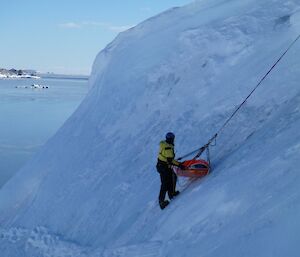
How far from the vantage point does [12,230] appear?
11242 mm

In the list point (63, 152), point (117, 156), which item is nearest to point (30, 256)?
point (117, 156)

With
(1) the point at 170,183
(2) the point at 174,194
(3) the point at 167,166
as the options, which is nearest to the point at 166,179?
(1) the point at 170,183

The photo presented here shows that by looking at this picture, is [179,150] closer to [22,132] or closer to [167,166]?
[167,166]

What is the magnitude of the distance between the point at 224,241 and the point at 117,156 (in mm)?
6155

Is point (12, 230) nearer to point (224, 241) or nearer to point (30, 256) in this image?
point (30, 256)

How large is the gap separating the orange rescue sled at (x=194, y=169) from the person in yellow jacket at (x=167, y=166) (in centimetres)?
16

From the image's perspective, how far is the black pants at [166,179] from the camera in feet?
25.9

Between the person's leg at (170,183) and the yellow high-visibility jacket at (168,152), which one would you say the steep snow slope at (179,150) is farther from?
the yellow high-visibility jacket at (168,152)

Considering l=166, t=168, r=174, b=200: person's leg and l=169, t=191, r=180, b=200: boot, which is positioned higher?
l=166, t=168, r=174, b=200: person's leg

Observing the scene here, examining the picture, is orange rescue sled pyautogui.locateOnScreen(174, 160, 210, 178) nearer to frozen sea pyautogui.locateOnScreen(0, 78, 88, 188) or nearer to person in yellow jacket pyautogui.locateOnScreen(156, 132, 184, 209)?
person in yellow jacket pyautogui.locateOnScreen(156, 132, 184, 209)

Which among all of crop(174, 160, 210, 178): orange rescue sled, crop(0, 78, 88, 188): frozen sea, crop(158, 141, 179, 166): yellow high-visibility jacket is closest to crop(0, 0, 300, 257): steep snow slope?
crop(174, 160, 210, 178): orange rescue sled

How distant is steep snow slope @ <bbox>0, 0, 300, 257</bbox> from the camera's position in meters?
6.14

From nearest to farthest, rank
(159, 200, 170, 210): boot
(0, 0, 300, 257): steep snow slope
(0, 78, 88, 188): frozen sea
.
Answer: (0, 0, 300, 257): steep snow slope, (159, 200, 170, 210): boot, (0, 78, 88, 188): frozen sea

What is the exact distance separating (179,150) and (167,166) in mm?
2167
